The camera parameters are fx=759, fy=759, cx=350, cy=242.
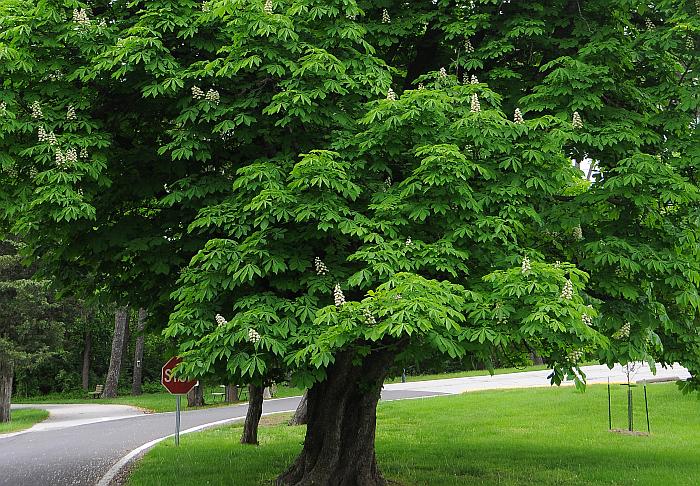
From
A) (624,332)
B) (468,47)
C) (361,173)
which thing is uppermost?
(468,47)

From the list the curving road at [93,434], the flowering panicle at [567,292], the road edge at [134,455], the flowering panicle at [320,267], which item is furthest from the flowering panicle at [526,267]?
the road edge at [134,455]

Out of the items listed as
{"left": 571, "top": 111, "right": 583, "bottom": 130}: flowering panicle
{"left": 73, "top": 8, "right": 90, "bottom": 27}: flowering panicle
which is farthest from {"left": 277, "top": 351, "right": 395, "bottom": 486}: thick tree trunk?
{"left": 73, "top": 8, "right": 90, "bottom": 27}: flowering panicle

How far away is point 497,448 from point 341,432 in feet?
18.6

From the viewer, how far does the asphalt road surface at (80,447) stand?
41.6 feet

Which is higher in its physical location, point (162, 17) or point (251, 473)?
point (162, 17)

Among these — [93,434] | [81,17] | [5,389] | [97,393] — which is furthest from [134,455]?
[97,393]

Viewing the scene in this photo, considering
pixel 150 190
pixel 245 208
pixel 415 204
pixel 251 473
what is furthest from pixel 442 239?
pixel 251 473

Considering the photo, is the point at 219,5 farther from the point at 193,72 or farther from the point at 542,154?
the point at 542,154

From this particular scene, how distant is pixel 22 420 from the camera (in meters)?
26.1

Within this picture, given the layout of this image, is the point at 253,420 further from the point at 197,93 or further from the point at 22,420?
the point at 22,420

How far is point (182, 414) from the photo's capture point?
2652 cm

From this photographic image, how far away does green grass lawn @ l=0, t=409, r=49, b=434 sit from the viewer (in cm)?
2306

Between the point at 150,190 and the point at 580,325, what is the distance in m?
5.58

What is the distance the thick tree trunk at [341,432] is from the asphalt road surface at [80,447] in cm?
369
